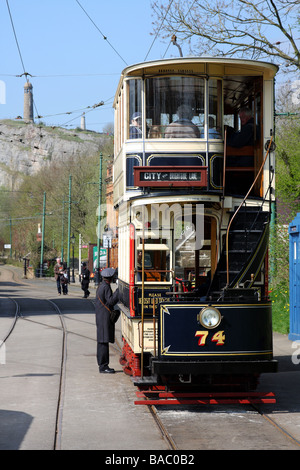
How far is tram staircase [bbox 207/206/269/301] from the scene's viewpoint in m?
10.0

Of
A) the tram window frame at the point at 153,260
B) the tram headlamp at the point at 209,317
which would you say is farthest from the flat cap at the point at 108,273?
the tram headlamp at the point at 209,317

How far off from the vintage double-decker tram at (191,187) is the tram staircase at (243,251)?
1 cm

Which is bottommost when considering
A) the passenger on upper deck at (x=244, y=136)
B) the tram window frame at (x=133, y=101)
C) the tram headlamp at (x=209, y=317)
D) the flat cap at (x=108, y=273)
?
the tram headlamp at (x=209, y=317)

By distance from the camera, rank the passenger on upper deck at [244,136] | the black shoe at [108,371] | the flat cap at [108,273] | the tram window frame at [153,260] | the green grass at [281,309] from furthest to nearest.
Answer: the green grass at [281,309] < the black shoe at [108,371] < the flat cap at [108,273] < the passenger on upper deck at [244,136] < the tram window frame at [153,260]

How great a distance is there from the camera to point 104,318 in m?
12.6

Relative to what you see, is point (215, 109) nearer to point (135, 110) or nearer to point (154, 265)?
point (135, 110)

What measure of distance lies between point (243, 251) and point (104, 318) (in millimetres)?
3319

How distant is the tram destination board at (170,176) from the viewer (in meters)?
10.6

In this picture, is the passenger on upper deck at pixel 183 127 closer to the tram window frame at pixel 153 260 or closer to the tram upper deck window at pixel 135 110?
the tram upper deck window at pixel 135 110

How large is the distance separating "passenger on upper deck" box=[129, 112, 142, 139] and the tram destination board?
0.77 metres

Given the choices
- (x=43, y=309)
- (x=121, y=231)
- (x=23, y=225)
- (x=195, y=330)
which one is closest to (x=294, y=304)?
(x=121, y=231)

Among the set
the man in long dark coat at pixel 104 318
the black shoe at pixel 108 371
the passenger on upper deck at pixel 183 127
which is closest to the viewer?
the passenger on upper deck at pixel 183 127

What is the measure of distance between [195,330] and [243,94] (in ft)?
13.9
